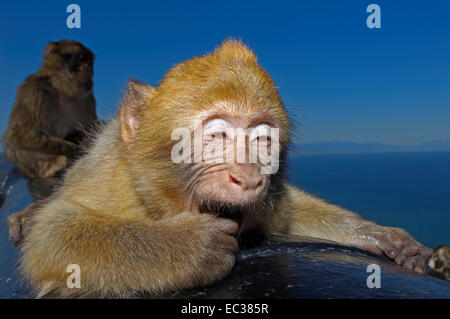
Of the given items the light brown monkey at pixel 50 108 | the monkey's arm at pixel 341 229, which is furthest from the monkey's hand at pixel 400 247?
the light brown monkey at pixel 50 108

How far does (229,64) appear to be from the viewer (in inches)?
135

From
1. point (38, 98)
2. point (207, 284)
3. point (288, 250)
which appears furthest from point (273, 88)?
point (38, 98)

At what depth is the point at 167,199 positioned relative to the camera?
3.43 meters

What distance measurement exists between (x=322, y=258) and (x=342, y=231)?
227 cm

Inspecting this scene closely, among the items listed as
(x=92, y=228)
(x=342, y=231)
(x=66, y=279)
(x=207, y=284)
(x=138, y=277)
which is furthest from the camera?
(x=342, y=231)

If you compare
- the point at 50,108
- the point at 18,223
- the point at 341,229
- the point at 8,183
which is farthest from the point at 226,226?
the point at 50,108

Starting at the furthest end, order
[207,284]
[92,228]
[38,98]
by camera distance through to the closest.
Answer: [38,98] → [92,228] → [207,284]

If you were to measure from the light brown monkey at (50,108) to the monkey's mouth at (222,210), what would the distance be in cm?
848

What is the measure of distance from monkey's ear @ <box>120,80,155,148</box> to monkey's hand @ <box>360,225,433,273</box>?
290 centimetres

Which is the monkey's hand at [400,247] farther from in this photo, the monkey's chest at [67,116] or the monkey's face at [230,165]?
the monkey's chest at [67,116]

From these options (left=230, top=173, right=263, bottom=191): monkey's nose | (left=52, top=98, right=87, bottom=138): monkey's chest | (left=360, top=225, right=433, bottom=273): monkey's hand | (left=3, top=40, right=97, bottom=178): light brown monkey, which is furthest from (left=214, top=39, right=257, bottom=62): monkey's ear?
(left=52, top=98, right=87, bottom=138): monkey's chest

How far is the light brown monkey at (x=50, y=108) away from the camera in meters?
11.2

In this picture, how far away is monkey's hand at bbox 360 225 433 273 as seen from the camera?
14.3ft
